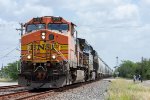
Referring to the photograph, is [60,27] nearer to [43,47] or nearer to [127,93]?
[43,47]

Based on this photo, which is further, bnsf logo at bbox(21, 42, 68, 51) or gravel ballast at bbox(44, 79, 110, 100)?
bnsf logo at bbox(21, 42, 68, 51)

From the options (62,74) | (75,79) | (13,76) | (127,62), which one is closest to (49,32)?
(62,74)

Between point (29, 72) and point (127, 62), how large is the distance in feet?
507

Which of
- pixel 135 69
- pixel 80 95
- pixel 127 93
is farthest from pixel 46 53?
pixel 135 69

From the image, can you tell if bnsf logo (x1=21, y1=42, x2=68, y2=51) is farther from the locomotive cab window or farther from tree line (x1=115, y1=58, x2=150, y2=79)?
tree line (x1=115, y1=58, x2=150, y2=79)

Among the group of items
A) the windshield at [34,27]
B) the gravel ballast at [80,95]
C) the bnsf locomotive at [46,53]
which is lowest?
the gravel ballast at [80,95]

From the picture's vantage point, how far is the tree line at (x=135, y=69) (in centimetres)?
10606

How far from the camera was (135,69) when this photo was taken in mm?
125688

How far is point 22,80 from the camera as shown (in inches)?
938

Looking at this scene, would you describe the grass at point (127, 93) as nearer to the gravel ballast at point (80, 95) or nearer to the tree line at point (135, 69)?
the gravel ballast at point (80, 95)

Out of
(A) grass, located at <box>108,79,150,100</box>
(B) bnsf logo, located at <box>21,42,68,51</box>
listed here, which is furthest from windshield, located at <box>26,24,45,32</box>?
(A) grass, located at <box>108,79,150,100</box>

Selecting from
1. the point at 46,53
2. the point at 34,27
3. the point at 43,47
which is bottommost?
the point at 46,53

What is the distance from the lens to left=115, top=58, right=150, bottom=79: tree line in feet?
348

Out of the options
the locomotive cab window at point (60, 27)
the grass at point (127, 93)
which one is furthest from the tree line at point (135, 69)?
the locomotive cab window at point (60, 27)
